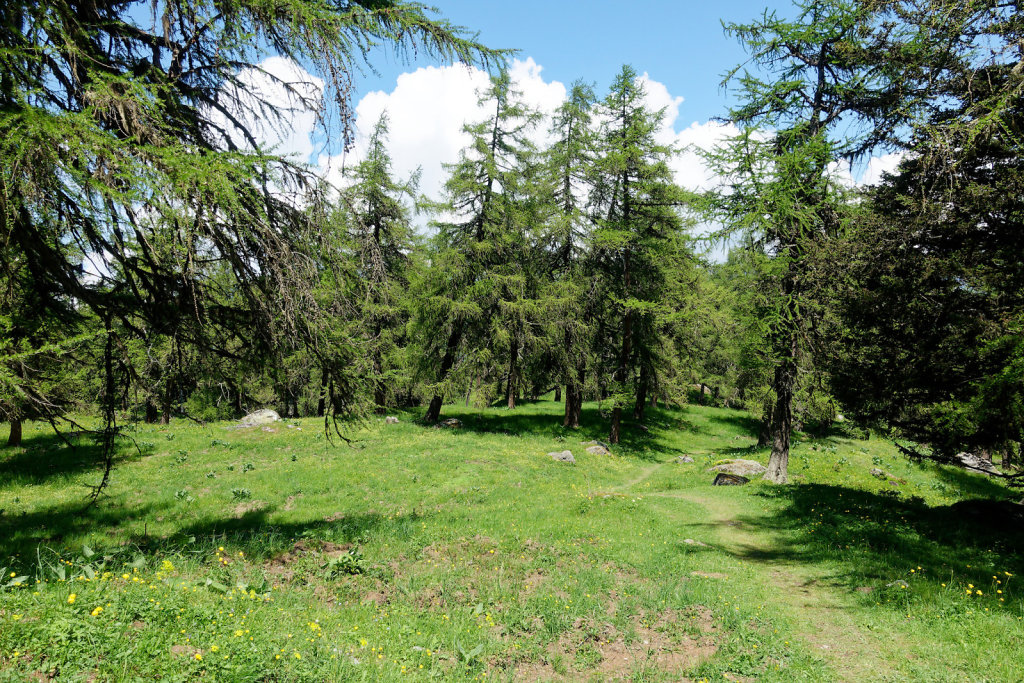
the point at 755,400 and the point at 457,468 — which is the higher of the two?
the point at 755,400

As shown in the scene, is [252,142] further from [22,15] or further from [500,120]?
[500,120]

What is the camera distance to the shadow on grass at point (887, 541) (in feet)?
27.0

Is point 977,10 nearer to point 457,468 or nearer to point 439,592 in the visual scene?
point 439,592

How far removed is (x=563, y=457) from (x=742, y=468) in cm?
703

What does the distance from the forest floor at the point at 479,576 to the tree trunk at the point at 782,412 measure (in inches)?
45.4

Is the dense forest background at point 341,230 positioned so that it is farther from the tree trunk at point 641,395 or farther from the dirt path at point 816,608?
the tree trunk at point 641,395

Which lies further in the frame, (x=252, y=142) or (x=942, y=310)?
(x=942, y=310)

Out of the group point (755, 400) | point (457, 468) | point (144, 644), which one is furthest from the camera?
point (755, 400)

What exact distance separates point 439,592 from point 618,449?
17.7m

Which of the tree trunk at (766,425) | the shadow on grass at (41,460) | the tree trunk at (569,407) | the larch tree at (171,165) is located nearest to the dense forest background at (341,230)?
the larch tree at (171,165)

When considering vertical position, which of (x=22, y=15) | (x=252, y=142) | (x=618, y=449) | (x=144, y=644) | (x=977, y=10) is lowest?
(x=618, y=449)

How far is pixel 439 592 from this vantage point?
7.47 metres

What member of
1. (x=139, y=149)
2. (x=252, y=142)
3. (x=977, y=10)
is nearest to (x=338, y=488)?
(x=252, y=142)

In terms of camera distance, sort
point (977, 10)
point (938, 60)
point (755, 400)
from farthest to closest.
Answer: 1. point (755, 400)
2. point (938, 60)
3. point (977, 10)
